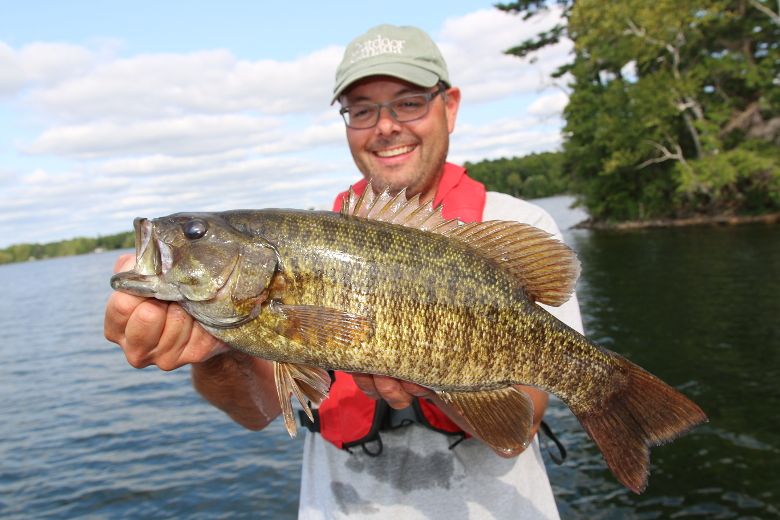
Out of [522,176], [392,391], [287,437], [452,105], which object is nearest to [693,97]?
[287,437]

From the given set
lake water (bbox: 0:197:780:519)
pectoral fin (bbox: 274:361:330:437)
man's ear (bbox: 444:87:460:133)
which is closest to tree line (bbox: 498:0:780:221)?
lake water (bbox: 0:197:780:519)

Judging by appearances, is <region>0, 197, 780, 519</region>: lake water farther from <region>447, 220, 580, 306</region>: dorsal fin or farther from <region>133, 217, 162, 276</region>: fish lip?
<region>133, 217, 162, 276</region>: fish lip

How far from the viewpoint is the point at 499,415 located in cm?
292

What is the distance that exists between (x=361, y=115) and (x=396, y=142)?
0.34 m

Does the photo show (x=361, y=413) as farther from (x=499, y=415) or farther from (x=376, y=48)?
(x=376, y=48)

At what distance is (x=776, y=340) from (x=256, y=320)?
1440cm

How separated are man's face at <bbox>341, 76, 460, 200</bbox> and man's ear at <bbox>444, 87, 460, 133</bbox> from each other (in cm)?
28

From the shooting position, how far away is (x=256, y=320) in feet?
8.65

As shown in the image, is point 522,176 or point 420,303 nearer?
point 420,303

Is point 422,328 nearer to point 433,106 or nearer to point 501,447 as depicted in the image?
point 501,447

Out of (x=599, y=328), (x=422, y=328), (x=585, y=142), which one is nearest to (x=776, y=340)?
(x=599, y=328)

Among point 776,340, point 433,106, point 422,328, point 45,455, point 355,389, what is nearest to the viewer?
point 422,328

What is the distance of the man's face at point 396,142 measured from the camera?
412 cm

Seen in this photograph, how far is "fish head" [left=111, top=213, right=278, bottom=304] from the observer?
2.63 m
